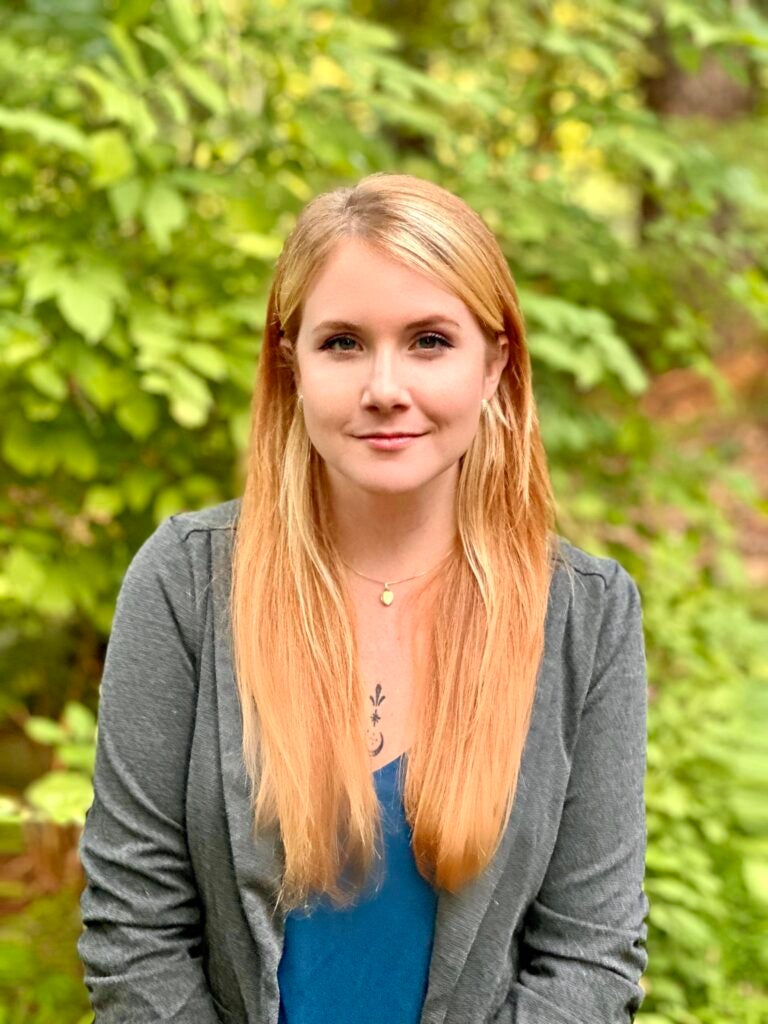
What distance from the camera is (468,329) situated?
1613 mm

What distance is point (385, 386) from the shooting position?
1546 millimetres

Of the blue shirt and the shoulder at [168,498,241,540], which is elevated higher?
the shoulder at [168,498,241,540]

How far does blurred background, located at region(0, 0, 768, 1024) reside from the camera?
7.54ft

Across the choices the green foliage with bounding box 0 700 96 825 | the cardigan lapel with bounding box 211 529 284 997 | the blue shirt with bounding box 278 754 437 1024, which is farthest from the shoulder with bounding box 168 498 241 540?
the green foliage with bounding box 0 700 96 825

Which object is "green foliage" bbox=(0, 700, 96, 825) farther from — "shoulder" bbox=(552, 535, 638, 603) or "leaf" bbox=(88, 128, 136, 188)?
"leaf" bbox=(88, 128, 136, 188)

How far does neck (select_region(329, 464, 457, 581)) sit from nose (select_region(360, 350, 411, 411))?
0.70ft

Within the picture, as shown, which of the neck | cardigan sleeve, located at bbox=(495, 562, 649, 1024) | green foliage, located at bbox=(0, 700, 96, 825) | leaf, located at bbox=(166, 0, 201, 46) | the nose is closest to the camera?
the nose

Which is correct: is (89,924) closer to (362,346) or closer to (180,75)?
(362,346)

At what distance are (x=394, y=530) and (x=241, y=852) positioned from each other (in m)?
0.52

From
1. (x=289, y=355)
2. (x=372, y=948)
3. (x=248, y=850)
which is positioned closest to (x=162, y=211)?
(x=289, y=355)

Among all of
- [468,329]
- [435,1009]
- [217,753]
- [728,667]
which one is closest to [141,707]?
[217,753]

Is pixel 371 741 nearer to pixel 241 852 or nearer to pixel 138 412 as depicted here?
pixel 241 852

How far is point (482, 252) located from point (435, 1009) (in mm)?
1055

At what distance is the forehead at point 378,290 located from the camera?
1549 mm
